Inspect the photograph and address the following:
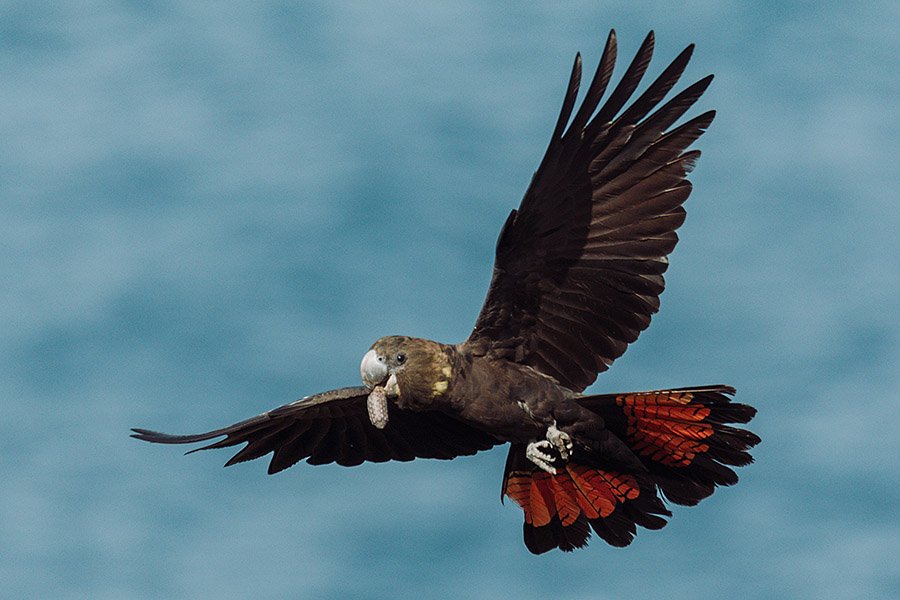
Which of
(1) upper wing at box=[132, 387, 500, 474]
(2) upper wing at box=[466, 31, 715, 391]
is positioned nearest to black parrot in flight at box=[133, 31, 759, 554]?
(2) upper wing at box=[466, 31, 715, 391]

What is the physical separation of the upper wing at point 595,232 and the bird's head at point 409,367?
461 millimetres

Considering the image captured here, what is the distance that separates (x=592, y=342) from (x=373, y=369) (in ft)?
5.78

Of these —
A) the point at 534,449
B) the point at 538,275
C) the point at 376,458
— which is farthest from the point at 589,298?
the point at 376,458

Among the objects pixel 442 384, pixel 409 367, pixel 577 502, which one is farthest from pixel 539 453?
pixel 409 367

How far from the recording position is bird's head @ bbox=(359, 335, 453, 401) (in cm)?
1123

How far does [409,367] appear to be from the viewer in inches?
442

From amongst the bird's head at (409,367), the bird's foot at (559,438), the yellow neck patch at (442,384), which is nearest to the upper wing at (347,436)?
the bird's foot at (559,438)

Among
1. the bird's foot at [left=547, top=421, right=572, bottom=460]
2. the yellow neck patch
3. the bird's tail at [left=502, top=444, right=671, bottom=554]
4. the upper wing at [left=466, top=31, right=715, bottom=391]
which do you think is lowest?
the bird's tail at [left=502, top=444, right=671, bottom=554]

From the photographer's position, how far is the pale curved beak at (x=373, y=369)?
11305 mm

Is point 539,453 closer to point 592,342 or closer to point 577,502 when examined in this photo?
point 577,502

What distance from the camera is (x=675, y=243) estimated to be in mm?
11102

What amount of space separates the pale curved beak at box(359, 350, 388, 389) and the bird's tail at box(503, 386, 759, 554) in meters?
1.55

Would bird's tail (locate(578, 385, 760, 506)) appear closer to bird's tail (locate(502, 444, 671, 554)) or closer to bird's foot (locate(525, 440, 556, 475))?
bird's tail (locate(502, 444, 671, 554))

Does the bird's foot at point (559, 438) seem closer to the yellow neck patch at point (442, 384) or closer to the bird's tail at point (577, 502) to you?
the bird's tail at point (577, 502)
